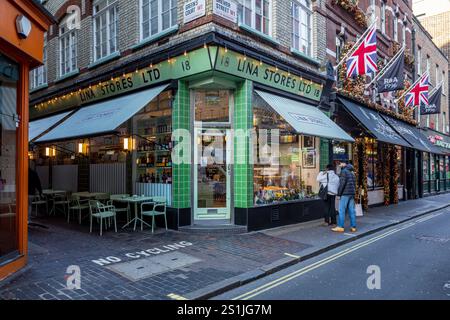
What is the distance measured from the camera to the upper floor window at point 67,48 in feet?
47.4

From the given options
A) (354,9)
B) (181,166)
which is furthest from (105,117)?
(354,9)

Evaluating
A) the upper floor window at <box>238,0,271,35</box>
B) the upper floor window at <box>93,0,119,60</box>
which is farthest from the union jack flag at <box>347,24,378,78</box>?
the upper floor window at <box>93,0,119,60</box>

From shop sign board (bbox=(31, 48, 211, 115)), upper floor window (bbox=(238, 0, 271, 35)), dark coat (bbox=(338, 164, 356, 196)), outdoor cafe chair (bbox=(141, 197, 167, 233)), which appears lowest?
outdoor cafe chair (bbox=(141, 197, 167, 233))

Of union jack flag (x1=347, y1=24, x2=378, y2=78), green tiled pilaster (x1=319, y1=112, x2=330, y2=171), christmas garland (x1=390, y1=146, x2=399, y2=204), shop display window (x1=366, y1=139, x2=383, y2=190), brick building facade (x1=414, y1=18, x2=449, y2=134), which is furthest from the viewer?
brick building facade (x1=414, y1=18, x2=449, y2=134)

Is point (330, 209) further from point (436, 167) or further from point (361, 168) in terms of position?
point (436, 167)

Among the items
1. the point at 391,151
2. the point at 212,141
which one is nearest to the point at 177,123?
the point at 212,141

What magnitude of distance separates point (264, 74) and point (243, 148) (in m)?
2.41

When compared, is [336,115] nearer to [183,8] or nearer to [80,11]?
[183,8]

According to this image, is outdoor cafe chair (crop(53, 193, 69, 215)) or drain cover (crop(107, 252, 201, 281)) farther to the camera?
outdoor cafe chair (crop(53, 193, 69, 215))

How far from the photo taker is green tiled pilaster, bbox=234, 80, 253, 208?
30.4ft

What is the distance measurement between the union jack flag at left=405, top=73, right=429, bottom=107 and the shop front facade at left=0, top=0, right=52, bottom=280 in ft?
58.5

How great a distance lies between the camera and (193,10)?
8.95 metres

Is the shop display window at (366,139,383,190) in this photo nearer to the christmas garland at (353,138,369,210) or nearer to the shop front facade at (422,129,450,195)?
the christmas garland at (353,138,369,210)

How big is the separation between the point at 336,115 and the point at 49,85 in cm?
1307
